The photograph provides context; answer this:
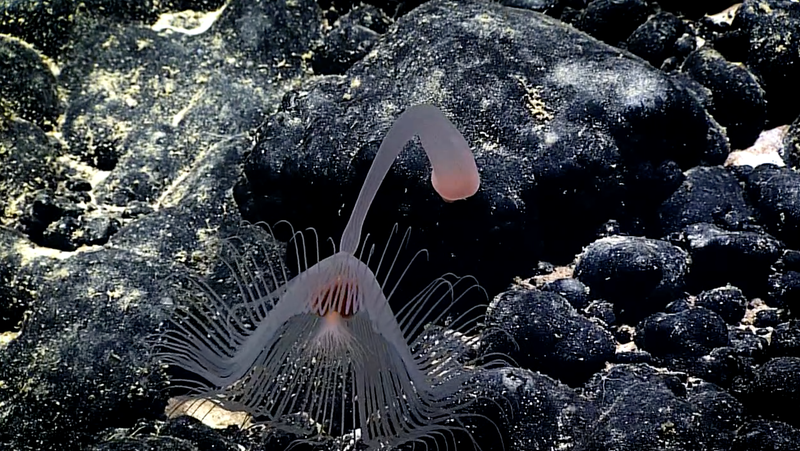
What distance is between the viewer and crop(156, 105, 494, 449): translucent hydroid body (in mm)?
3119

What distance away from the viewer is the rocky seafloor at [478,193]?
11.2 ft

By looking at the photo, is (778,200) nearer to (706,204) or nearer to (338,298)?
(706,204)

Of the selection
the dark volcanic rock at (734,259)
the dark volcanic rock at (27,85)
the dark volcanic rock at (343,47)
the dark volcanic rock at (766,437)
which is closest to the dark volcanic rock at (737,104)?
the dark volcanic rock at (734,259)

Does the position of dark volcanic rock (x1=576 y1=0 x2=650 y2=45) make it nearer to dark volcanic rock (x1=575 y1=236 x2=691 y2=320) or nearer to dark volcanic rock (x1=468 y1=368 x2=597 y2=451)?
dark volcanic rock (x1=575 y1=236 x2=691 y2=320)

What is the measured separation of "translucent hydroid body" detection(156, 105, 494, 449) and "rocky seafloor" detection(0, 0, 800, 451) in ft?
0.56

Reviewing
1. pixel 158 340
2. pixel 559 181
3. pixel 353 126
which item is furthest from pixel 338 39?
pixel 158 340

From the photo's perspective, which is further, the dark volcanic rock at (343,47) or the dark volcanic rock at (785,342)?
the dark volcanic rock at (343,47)

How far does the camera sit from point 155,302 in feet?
12.9

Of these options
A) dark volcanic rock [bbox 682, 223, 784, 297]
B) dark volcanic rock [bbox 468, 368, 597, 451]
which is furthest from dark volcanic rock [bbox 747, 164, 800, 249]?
dark volcanic rock [bbox 468, 368, 597, 451]

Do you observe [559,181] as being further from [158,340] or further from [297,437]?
[158,340]

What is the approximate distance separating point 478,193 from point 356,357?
125 cm

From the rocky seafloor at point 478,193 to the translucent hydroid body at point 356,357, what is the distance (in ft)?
0.56

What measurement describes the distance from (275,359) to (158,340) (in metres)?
0.79

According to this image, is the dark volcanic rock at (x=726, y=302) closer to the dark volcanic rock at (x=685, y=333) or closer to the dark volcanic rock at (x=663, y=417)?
the dark volcanic rock at (x=685, y=333)
